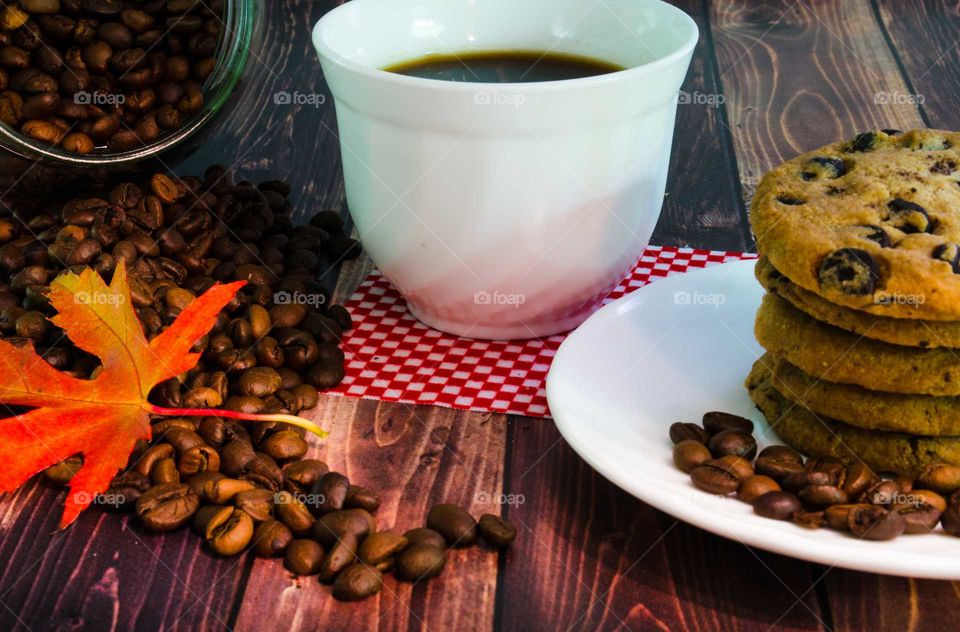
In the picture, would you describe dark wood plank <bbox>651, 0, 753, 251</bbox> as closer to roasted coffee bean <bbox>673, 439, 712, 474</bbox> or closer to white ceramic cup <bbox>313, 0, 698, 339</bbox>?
white ceramic cup <bbox>313, 0, 698, 339</bbox>

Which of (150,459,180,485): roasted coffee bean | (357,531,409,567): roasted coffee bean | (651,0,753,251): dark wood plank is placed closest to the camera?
(357,531,409,567): roasted coffee bean

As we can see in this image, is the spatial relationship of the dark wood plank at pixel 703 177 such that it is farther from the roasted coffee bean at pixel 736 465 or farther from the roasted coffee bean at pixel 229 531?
the roasted coffee bean at pixel 229 531

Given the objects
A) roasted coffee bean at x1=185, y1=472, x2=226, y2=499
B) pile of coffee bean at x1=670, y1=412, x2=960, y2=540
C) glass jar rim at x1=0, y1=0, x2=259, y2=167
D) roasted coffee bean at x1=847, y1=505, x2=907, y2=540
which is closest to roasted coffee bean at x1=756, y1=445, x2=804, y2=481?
pile of coffee bean at x1=670, y1=412, x2=960, y2=540

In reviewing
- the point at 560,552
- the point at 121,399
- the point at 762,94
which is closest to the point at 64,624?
the point at 121,399

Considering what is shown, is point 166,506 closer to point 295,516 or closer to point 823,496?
point 295,516

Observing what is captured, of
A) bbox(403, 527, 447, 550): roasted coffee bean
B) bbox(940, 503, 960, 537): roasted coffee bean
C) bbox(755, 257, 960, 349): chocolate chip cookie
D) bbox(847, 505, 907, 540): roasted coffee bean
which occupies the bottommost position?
bbox(403, 527, 447, 550): roasted coffee bean

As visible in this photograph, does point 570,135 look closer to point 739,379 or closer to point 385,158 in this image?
point 385,158
